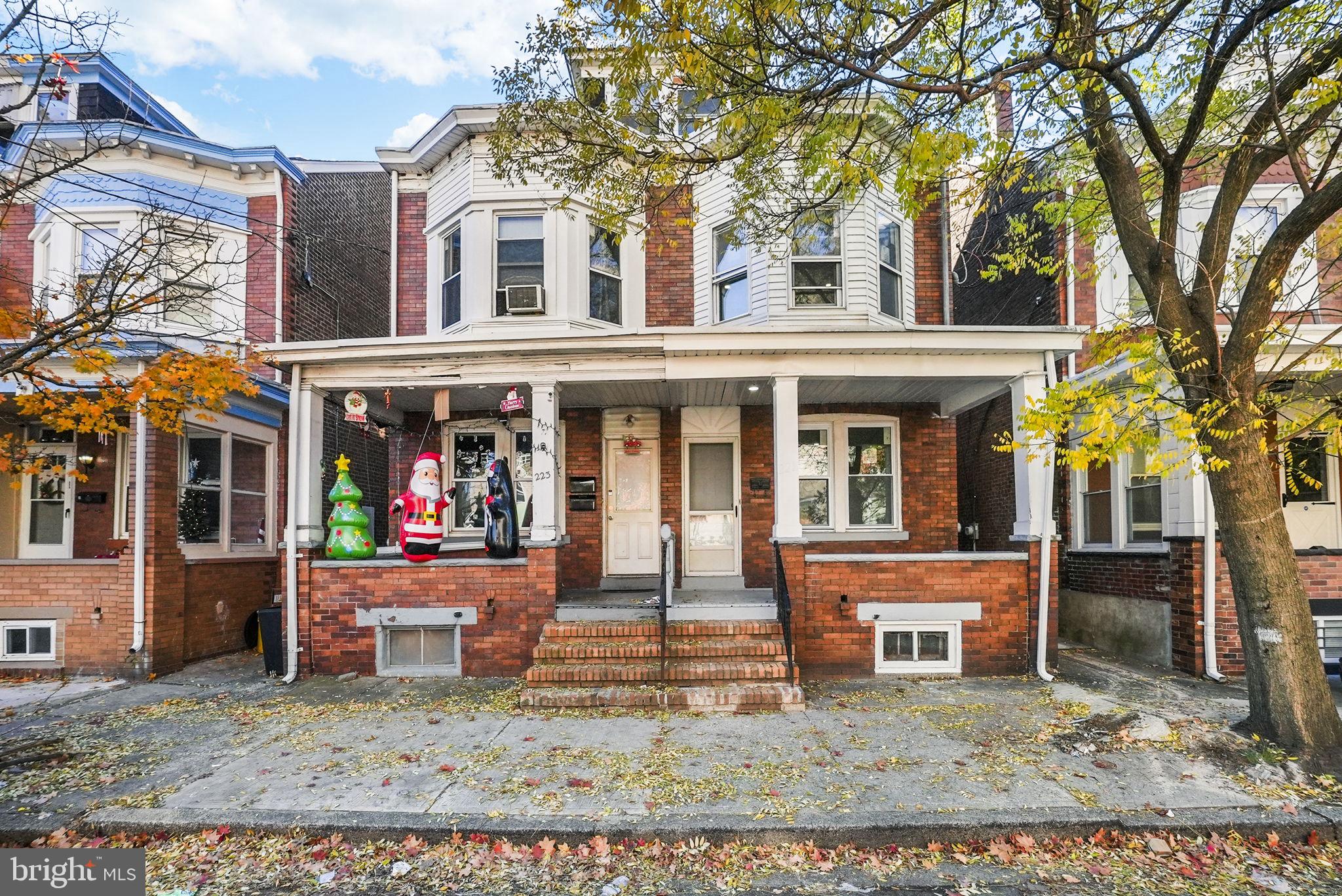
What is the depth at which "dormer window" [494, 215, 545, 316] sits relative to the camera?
9.34 metres

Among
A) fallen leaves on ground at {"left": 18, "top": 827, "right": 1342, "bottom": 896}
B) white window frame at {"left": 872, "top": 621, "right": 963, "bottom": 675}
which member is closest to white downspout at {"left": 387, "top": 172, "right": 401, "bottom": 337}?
fallen leaves on ground at {"left": 18, "top": 827, "right": 1342, "bottom": 896}

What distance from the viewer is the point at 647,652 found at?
6926 mm

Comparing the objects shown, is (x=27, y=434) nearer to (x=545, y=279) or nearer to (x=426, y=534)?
(x=426, y=534)

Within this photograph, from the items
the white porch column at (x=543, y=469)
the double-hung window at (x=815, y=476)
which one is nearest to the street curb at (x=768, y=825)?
the white porch column at (x=543, y=469)

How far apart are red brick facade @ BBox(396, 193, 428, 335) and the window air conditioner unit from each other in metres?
1.89

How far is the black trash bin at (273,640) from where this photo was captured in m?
7.83

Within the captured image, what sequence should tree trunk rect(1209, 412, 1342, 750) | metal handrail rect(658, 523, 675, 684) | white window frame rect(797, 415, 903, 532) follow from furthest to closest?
white window frame rect(797, 415, 903, 532) → metal handrail rect(658, 523, 675, 684) → tree trunk rect(1209, 412, 1342, 750)

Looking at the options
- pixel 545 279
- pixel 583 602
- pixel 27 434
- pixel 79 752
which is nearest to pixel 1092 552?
pixel 583 602

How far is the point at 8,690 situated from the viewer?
7.50m

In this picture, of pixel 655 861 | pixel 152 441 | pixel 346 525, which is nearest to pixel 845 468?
pixel 346 525

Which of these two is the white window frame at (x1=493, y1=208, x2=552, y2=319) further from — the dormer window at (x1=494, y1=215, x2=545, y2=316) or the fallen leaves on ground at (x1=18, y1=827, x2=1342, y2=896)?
the fallen leaves on ground at (x1=18, y1=827, x2=1342, y2=896)

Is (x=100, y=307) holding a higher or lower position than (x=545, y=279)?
lower

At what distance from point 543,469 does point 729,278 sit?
12.9ft

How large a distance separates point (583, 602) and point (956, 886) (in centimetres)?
503
